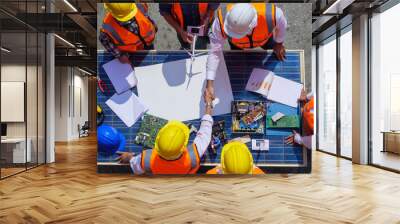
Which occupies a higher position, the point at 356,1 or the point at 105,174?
the point at 356,1

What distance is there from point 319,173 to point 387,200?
1.98 m

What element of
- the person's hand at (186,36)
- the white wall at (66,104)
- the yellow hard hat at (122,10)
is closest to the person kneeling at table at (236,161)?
the person's hand at (186,36)

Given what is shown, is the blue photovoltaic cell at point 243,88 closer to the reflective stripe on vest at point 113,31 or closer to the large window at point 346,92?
the reflective stripe on vest at point 113,31

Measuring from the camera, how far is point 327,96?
387 inches

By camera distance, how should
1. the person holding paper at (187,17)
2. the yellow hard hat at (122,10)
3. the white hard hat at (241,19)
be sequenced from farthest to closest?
the person holding paper at (187,17)
the yellow hard hat at (122,10)
the white hard hat at (241,19)

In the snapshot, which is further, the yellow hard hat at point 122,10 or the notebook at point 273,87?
the notebook at point 273,87

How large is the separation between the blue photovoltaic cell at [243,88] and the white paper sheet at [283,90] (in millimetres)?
84

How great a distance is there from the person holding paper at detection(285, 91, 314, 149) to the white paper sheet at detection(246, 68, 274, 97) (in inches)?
24.0

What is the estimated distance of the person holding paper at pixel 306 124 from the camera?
6.04 meters

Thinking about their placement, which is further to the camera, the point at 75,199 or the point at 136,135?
the point at 136,135

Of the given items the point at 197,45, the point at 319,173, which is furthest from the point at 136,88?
the point at 319,173

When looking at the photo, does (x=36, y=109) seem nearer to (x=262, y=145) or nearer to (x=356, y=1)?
(x=262, y=145)

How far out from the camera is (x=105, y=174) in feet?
20.1

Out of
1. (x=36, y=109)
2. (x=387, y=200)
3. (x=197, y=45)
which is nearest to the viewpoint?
(x=387, y=200)
